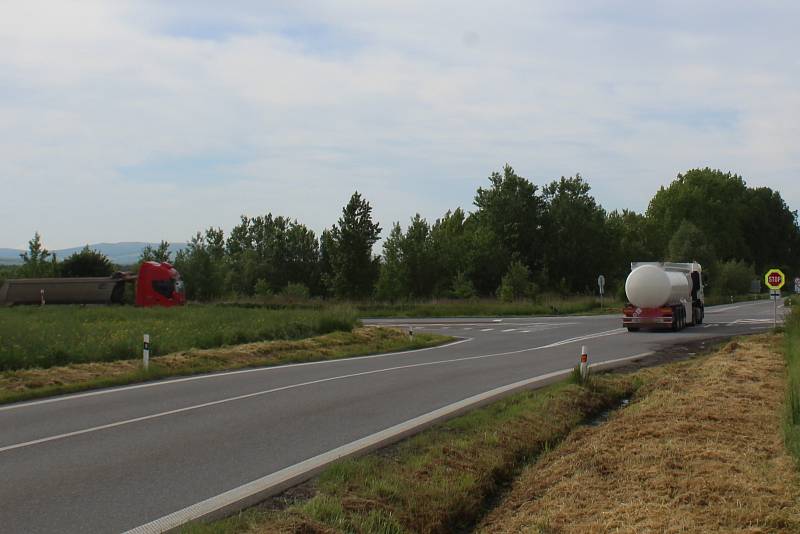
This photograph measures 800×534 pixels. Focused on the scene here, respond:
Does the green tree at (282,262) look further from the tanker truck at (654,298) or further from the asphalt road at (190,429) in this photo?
the asphalt road at (190,429)

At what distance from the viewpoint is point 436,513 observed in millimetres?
6824

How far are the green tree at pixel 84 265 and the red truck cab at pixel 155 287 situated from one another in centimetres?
2039

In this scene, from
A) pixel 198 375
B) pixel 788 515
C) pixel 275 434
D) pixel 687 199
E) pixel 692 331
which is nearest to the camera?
pixel 788 515

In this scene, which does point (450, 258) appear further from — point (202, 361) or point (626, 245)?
point (202, 361)

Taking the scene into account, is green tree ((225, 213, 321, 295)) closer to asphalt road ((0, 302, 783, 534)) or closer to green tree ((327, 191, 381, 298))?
green tree ((327, 191, 381, 298))

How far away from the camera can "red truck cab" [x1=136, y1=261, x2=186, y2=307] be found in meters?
48.1

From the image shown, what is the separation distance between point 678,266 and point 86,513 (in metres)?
33.6

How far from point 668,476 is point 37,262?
217ft

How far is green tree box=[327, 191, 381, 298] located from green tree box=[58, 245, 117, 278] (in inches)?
705

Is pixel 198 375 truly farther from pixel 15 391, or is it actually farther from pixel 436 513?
pixel 436 513

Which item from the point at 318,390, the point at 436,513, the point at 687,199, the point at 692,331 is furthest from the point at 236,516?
the point at 687,199

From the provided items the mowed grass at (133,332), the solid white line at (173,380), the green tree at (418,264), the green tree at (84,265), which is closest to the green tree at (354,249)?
the green tree at (418,264)

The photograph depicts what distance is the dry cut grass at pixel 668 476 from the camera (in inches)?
254

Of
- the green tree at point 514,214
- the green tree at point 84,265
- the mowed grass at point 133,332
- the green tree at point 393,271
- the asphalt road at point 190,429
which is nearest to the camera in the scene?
the asphalt road at point 190,429
